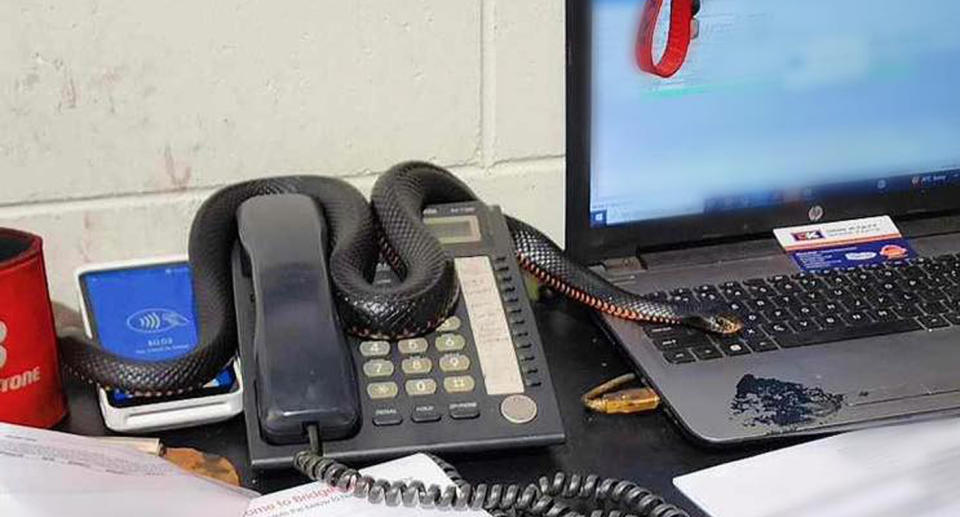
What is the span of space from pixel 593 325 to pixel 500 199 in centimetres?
16

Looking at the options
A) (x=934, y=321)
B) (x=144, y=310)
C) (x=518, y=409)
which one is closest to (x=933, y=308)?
(x=934, y=321)

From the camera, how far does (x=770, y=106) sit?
3.03 feet

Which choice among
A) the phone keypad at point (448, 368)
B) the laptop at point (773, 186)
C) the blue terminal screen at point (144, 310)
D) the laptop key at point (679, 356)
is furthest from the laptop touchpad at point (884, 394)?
the blue terminal screen at point (144, 310)

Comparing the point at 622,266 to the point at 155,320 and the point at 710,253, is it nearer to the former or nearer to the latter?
the point at 710,253

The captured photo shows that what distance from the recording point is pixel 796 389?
82cm

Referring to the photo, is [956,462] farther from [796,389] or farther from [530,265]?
[530,265]

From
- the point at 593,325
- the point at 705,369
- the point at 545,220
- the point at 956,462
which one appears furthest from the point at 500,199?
the point at 956,462

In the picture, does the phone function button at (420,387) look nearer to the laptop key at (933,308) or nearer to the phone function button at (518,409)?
the phone function button at (518,409)

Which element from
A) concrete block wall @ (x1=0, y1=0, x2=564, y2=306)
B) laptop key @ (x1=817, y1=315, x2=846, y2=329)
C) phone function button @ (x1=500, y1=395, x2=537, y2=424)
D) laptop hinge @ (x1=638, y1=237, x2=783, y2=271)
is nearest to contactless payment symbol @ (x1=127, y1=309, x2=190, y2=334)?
concrete block wall @ (x1=0, y1=0, x2=564, y2=306)

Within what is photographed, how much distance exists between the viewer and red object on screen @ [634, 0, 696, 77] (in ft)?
2.86

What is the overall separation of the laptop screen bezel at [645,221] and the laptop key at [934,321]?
118 mm

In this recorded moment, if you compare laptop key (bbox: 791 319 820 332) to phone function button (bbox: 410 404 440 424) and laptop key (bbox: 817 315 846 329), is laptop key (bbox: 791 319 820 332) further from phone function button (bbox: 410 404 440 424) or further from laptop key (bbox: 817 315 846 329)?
phone function button (bbox: 410 404 440 424)

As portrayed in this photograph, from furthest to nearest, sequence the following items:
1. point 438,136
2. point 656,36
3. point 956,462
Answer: point 438,136 < point 656,36 < point 956,462

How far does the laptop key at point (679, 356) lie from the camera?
2.78ft
